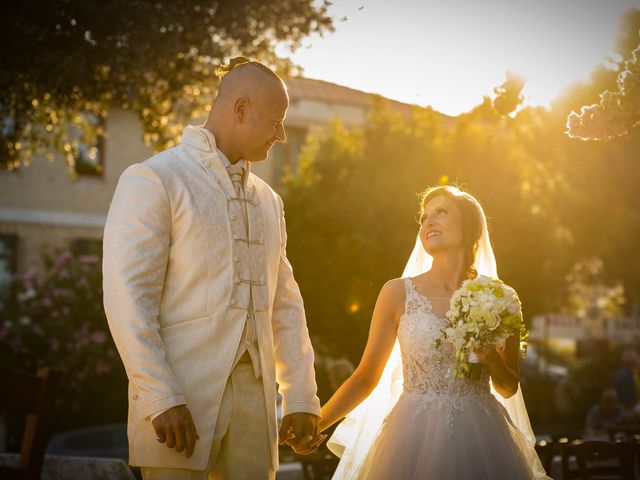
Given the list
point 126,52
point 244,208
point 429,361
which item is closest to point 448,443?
point 429,361

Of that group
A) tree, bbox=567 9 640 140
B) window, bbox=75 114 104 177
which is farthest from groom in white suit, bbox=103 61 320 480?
window, bbox=75 114 104 177

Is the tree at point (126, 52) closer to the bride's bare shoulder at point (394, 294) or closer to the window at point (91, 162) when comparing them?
the bride's bare shoulder at point (394, 294)

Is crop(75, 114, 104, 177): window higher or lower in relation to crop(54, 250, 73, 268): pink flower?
higher

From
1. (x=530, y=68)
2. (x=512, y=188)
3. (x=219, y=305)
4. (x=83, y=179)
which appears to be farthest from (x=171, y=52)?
(x=83, y=179)

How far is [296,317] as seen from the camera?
4.40m

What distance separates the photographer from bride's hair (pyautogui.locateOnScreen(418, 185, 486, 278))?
567cm

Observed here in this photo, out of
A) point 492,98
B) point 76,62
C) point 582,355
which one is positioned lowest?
point 582,355

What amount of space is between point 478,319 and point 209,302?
5.22 feet

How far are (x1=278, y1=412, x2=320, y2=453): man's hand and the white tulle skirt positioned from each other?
98cm

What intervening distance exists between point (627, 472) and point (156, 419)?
4.21m

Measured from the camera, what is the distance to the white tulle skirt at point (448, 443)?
510cm

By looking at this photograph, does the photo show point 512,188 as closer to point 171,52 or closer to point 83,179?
point 171,52

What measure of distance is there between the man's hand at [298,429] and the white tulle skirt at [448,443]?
98 centimetres

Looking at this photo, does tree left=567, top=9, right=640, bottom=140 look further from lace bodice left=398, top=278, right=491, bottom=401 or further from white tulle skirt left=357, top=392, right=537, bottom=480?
white tulle skirt left=357, top=392, right=537, bottom=480
